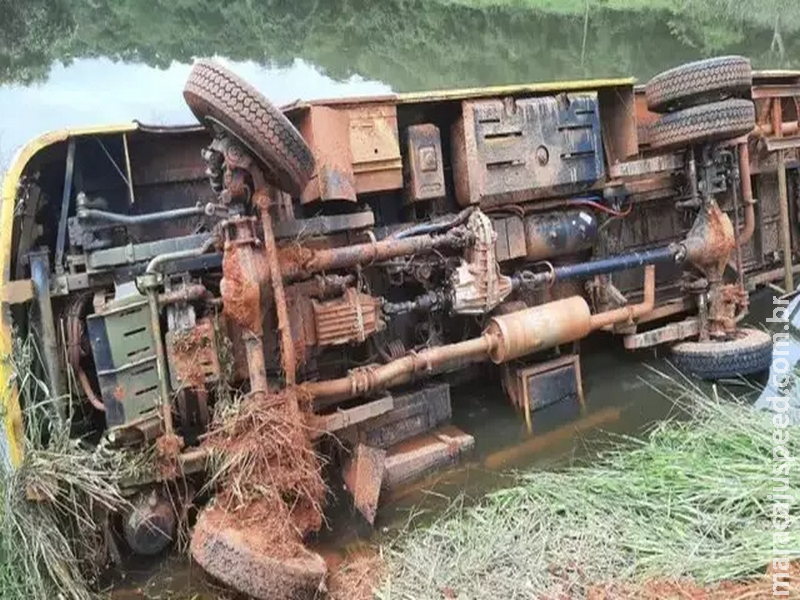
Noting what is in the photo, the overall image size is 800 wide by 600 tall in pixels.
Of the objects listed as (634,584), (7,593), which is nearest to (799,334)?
(634,584)

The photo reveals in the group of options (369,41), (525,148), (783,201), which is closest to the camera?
(525,148)

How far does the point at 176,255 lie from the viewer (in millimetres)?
3506

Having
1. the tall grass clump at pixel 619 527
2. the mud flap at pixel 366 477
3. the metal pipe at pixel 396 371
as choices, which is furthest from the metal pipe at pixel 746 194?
the mud flap at pixel 366 477

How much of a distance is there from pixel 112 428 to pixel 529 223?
2.72 metres

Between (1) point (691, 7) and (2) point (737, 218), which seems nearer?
(2) point (737, 218)

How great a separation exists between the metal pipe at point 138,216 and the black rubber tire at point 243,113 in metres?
0.58

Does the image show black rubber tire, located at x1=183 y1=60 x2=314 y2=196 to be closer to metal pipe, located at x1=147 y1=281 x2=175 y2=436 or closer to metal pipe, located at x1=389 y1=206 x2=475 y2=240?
metal pipe, located at x1=147 y1=281 x2=175 y2=436

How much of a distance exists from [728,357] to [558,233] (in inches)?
50.6

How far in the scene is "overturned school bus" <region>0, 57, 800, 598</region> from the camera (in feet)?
11.1

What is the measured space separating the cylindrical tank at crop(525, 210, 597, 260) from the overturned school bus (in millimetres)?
19

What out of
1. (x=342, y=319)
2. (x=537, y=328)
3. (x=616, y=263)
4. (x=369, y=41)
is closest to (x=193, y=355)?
(x=342, y=319)

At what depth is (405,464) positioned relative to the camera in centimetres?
412

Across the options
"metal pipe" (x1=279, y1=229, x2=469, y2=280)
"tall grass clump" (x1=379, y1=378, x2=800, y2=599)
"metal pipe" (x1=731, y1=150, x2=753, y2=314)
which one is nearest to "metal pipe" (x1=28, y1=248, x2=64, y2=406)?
"metal pipe" (x1=279, y1=229, x2=469, y2=280)

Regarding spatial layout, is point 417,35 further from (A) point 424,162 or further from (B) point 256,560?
(B) point 256,560
